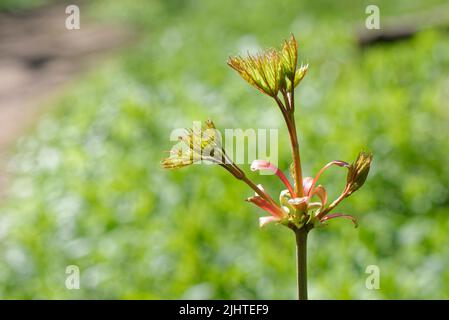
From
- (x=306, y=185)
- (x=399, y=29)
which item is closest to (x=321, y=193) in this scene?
(x=306, y=185)

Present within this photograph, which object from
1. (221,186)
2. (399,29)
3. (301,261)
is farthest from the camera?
(399,29)

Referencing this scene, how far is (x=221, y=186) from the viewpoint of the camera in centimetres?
371

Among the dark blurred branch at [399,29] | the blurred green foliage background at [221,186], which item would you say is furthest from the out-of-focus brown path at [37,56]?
the dark blurred branch at [399,29]

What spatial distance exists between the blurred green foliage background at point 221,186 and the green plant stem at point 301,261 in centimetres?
195

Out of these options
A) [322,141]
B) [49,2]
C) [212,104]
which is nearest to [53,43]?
[49,2]

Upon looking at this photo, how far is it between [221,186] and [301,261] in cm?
321

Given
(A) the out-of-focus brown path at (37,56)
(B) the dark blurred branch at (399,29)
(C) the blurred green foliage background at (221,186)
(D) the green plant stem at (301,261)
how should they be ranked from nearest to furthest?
(D) the green plant stem at (301,261), (C) the blurred green foliage background at (221,186), (B) the dark blurred branch at (399,29), (A) the out-of-focus brown path at (37,56)

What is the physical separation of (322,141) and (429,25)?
7.80ft

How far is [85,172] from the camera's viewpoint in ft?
Result: 14.1

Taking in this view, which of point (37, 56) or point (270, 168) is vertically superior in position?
point (37, 56)

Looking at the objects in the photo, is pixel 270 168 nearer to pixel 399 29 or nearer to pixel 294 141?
pixel 294 141

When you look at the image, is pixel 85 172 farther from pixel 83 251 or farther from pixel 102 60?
pixel 102 60

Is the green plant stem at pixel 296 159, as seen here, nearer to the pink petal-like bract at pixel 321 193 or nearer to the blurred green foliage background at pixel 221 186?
the pink petal-like bract at pixel 321 193

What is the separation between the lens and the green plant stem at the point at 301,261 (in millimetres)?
495
